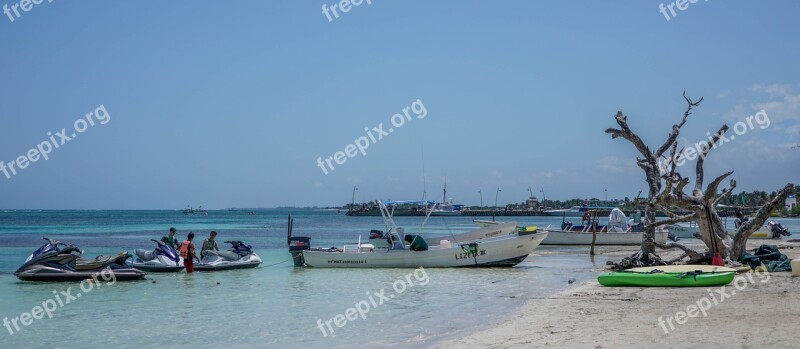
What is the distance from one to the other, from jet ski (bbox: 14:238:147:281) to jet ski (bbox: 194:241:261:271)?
3.22 metres

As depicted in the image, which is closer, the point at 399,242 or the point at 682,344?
the point at 682,344

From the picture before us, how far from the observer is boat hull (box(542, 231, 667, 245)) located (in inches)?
1505

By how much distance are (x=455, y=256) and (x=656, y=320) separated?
12.9 metres

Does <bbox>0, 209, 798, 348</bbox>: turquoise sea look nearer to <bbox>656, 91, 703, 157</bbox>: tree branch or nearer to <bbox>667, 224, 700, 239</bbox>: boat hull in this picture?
<bbox>656, 91, 703, 157</bbox>: tree branch

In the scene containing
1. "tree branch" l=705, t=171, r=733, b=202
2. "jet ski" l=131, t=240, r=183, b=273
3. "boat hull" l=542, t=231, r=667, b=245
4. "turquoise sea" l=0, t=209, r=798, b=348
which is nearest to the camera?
"turquoise sea" l=0, t=209, r=798, b=348

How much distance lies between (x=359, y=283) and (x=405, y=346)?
935cm

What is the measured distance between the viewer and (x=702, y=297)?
45.8 feet

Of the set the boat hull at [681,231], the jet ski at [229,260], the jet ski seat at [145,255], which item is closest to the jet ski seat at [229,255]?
the jet ski at [229,260]

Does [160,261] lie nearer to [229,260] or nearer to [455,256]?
[229,260]

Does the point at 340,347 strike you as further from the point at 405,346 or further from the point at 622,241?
the point at 622,241

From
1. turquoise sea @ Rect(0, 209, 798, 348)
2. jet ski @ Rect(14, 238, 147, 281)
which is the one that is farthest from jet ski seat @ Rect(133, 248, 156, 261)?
jet ski @ Rect(14, 238, 147, 281)

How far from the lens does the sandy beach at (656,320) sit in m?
9.56

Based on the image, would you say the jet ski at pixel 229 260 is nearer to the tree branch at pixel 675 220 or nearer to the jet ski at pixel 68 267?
the jet ski at pixel 68 267

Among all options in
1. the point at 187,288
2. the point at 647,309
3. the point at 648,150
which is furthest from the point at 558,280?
the point at 187,288
